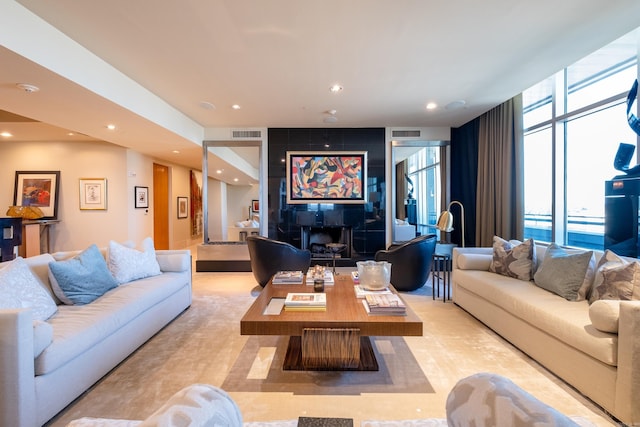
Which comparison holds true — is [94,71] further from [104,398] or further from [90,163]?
[90,163]

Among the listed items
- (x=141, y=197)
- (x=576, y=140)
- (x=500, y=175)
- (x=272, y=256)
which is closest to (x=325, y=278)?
(x=272, y=256)

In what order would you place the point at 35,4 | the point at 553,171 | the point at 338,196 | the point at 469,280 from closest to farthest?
the point at 35,4 < the point at 469,280 < the point at 553,171 < the point at 338,196

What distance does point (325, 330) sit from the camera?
74.3 inches

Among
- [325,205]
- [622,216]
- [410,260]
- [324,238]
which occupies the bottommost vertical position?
[410,260]

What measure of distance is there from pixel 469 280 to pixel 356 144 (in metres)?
3.25

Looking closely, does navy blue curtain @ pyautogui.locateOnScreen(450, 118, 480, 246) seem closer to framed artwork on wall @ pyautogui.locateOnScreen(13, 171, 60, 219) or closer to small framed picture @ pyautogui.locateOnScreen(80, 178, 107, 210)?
small framed picture @ pyautogui.locateOnScreen(80, 178, 107, 210)

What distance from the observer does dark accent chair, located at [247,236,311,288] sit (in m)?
3.93

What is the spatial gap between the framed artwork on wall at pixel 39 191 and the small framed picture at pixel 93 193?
45cm

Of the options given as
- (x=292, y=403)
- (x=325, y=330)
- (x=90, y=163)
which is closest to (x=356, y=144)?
(x=325, y=330)

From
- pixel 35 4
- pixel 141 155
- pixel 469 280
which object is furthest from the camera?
pixel 141 155

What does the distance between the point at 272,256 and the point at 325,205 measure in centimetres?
189

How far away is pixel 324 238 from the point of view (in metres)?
5.74

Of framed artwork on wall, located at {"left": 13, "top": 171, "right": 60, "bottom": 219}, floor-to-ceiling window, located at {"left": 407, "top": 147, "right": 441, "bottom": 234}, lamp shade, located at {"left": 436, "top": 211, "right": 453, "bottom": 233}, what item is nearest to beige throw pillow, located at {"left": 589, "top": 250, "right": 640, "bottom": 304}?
lamp shade, located at {"left": 436, "top": 211, "right": 453, "bottom": 233}

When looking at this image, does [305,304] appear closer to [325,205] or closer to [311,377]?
[311,377]
